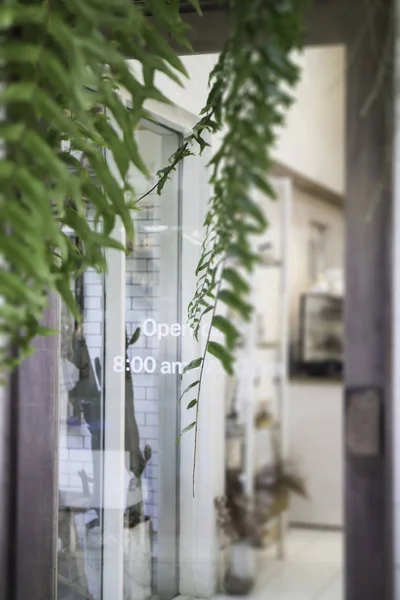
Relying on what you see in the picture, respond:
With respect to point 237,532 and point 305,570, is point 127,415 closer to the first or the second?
point 237,532

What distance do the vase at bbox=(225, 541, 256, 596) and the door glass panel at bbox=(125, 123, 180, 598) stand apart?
0.45ft

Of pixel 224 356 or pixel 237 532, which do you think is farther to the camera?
pixel 237 532

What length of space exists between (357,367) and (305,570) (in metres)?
0.42

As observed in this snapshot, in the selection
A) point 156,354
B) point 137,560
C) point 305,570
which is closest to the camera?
point 156,354

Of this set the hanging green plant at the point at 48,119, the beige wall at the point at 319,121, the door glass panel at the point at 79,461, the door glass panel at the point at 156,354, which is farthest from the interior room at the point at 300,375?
the hanging green plant at the point at 48,119

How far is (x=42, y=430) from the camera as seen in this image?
1.49 metres

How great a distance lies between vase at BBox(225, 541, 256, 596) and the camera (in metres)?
1.47

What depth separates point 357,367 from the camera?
4.68 ft

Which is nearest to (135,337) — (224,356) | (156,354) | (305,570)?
(156,354)

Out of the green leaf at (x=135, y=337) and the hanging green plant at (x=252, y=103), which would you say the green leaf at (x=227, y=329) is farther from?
the green leaf at (x=135, y=337)

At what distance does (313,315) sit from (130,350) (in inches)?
13.7

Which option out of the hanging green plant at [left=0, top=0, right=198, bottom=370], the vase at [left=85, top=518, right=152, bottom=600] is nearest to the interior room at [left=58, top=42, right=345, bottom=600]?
the vase at [left=85, top=518, right=152, bottom=600]

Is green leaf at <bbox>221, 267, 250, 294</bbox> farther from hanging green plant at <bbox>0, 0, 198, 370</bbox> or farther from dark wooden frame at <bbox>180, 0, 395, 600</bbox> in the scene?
dark wooden frame at <bbox>180, 0, 395, 600</bbox>

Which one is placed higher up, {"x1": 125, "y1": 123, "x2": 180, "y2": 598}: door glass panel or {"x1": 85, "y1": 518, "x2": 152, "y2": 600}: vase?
{"x1": 125, "y1": 123, "x2": 180, "y2": 598}: door glass panel
